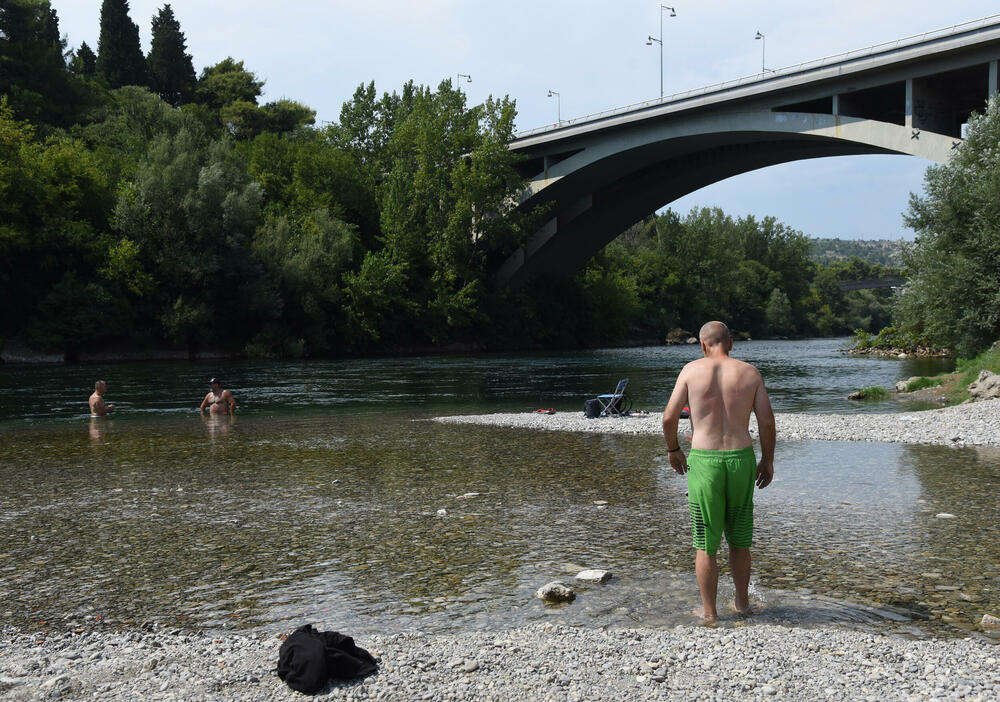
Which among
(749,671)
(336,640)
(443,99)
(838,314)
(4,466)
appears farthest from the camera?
(838,314)

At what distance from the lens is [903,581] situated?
6.45m

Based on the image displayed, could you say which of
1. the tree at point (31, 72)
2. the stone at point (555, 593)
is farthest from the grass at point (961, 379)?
the tree at point (31, 72)

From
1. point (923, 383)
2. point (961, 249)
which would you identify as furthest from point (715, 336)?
point (961, 249)

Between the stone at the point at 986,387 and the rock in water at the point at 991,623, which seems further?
the stone at the point at 986,387

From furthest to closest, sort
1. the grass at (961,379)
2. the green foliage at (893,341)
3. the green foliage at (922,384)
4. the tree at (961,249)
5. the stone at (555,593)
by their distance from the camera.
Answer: the green foliage at (893,341) → the tree at (961,249) → the green foliage at (922,384) → the grass at (961,379) → the stone at (555,593)

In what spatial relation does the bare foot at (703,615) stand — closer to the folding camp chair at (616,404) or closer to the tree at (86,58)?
the folding camp chair at (616,404)

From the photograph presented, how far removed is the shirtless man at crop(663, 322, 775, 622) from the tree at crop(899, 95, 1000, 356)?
2512 centimetres

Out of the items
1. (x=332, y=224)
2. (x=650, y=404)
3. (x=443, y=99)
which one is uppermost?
(x=443, y=99)

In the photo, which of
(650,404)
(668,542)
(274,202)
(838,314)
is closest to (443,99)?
(274,202)

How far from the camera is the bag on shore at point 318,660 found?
181 inches

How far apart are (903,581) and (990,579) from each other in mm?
682

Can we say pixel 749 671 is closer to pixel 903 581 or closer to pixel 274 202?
pixel 903 581

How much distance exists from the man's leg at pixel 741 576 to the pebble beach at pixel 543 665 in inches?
8.5

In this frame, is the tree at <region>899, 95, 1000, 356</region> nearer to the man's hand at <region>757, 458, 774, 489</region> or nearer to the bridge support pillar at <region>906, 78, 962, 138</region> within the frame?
the bridge support pillar at <region>906, 78, 962, 138</region>
